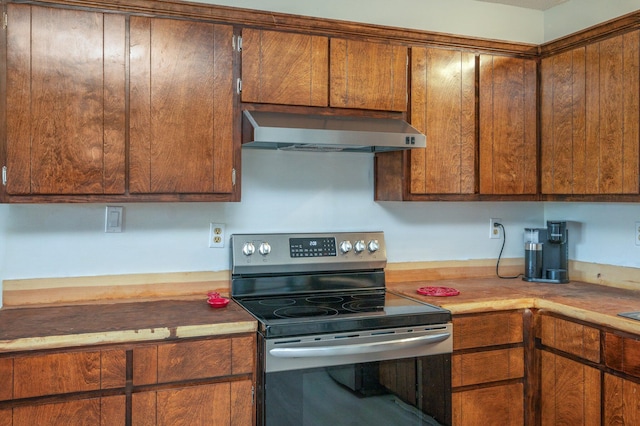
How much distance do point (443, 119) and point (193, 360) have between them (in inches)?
62.9

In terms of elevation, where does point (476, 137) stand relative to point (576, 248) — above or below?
above

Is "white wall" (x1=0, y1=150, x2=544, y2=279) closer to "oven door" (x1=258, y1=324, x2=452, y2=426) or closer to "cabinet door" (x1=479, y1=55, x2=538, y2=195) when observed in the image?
"cabinet door" (x1=479, y1=55, x2=538, y2=195)

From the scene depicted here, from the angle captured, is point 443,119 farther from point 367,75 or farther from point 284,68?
point 284,68

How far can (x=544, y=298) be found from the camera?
2504 millimetres

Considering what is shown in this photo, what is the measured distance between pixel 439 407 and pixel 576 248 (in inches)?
52.3

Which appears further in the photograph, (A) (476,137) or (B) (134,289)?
(A) (476,137)

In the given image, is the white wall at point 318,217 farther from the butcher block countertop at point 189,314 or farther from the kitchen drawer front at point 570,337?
the kitchen drawer front at point 570,337

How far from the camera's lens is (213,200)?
2.38 metres

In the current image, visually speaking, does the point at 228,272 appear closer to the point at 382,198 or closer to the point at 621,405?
the point at 382,198

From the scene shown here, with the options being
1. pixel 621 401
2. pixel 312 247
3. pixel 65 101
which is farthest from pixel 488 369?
pixel 65 101

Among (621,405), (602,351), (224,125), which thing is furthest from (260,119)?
(621,405)

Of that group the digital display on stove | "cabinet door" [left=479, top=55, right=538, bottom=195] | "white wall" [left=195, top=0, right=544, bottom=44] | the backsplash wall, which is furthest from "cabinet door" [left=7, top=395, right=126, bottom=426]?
"cabinet door" [left=479, top=55, right=538, bottom=195]

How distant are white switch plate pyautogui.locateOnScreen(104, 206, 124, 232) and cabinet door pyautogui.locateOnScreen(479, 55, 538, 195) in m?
1.71

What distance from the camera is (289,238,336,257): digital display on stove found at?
2.67 meters
